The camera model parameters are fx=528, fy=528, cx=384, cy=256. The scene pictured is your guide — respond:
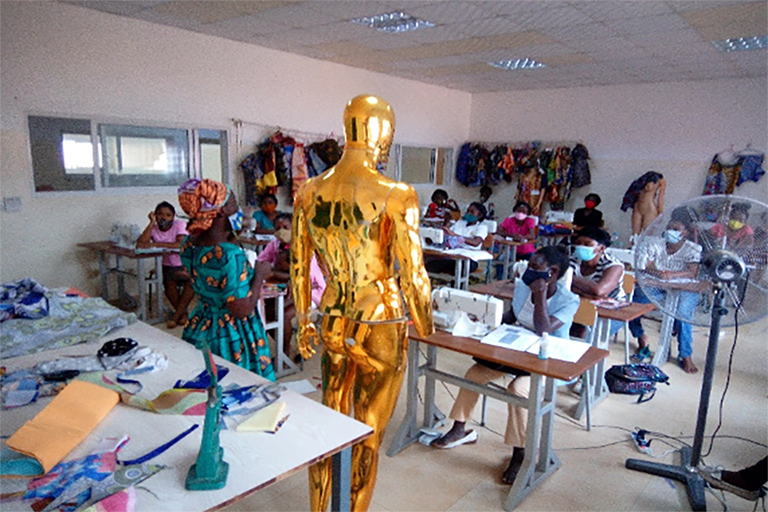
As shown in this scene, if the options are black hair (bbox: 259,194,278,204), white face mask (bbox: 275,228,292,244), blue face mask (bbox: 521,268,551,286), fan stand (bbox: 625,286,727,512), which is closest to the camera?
fan stand (bbox: 625,286,727,512)

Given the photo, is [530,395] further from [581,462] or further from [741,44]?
[741,44]

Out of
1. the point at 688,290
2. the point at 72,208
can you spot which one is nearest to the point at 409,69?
the point at 72,208

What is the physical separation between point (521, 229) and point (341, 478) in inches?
225

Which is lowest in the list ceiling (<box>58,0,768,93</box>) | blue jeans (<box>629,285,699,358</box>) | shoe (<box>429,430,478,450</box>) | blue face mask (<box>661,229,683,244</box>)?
shoe (<box>429,430,478,450</box>)

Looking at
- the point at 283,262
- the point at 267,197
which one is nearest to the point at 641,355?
the point at 283,262

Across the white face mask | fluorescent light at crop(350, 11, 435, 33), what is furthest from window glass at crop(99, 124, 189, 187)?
the white face mask

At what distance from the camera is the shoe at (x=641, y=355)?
443 cm

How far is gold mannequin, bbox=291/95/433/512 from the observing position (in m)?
1.79

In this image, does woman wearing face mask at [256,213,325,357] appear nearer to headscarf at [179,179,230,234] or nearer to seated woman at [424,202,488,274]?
headscarf at [179,179,230,234]

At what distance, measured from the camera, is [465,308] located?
9.00ft

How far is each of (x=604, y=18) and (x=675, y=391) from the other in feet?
10.6

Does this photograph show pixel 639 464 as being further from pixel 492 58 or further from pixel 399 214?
pixel 492 58

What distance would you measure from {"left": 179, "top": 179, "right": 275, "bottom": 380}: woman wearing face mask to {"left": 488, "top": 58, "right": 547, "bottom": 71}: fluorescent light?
5.65 metres

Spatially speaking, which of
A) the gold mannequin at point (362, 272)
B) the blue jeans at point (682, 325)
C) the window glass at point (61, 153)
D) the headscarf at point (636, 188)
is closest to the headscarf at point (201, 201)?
the gold mannequin at point (362, 272)
